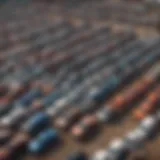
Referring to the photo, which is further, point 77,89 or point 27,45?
point 27,45

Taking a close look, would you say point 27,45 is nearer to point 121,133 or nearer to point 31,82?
point 31,82

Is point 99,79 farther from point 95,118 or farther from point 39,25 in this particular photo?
point 39,25

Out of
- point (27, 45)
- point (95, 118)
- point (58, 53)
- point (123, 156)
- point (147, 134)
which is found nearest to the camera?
point (123, 156)

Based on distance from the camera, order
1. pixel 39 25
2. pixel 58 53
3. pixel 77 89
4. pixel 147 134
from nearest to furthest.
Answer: pixel 147 134
pixel 77 89
pixel 58 53
pixel 39 25

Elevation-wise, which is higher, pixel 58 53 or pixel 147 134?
pixel 58 53

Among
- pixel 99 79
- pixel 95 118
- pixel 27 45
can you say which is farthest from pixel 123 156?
pixel 27 45

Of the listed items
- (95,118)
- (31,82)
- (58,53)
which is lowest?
(95,118)

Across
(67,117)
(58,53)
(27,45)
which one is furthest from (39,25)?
(67,117)

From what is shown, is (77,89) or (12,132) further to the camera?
(77,89)

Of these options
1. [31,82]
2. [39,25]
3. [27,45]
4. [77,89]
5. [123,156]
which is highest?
[39,25]
